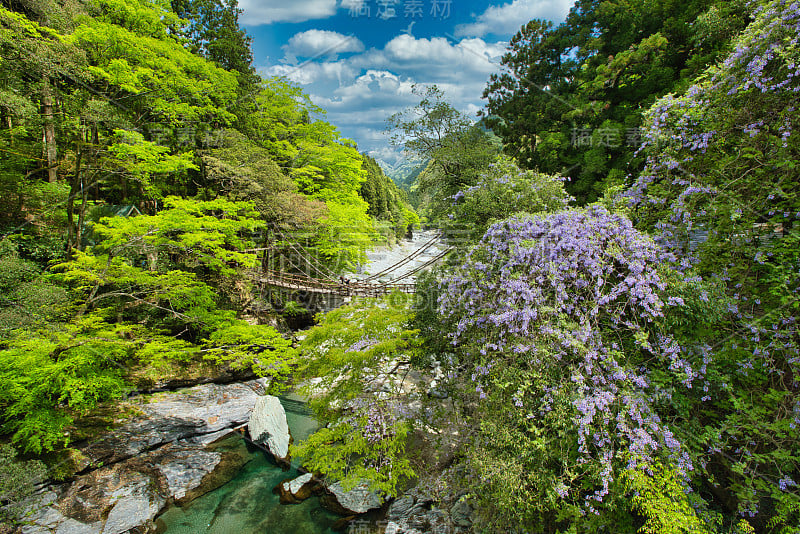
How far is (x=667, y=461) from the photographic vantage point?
3.27m

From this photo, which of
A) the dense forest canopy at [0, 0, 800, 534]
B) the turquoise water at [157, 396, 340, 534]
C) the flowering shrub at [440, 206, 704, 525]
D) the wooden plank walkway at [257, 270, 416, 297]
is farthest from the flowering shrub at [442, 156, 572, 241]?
the turquoise water at [157, 396, 340, 534]

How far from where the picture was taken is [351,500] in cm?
600

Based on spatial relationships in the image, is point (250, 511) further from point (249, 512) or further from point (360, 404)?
point (360, 404)

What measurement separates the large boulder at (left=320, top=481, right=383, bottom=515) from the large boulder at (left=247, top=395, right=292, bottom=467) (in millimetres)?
1538

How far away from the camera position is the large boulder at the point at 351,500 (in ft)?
19.3

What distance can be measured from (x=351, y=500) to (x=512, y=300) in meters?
5.18

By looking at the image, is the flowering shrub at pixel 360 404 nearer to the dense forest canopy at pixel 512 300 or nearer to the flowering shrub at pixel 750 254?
the dense forest canopy at pixel 512 300

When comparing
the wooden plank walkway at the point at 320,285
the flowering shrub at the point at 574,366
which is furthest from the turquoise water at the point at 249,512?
the wooden plank walkway at the point at 320,285

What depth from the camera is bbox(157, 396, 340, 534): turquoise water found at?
5715 millimetres

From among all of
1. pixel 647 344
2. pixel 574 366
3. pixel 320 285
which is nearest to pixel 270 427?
pixel 320 285

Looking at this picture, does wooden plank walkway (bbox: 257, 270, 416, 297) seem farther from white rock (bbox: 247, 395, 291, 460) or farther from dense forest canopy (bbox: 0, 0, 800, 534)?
white rock (bbox: 247, 395, 291, 460)

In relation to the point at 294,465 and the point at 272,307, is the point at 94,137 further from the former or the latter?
the point at 294,465

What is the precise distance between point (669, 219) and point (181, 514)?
9.58m

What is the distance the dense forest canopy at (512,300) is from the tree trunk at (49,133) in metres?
0.05
